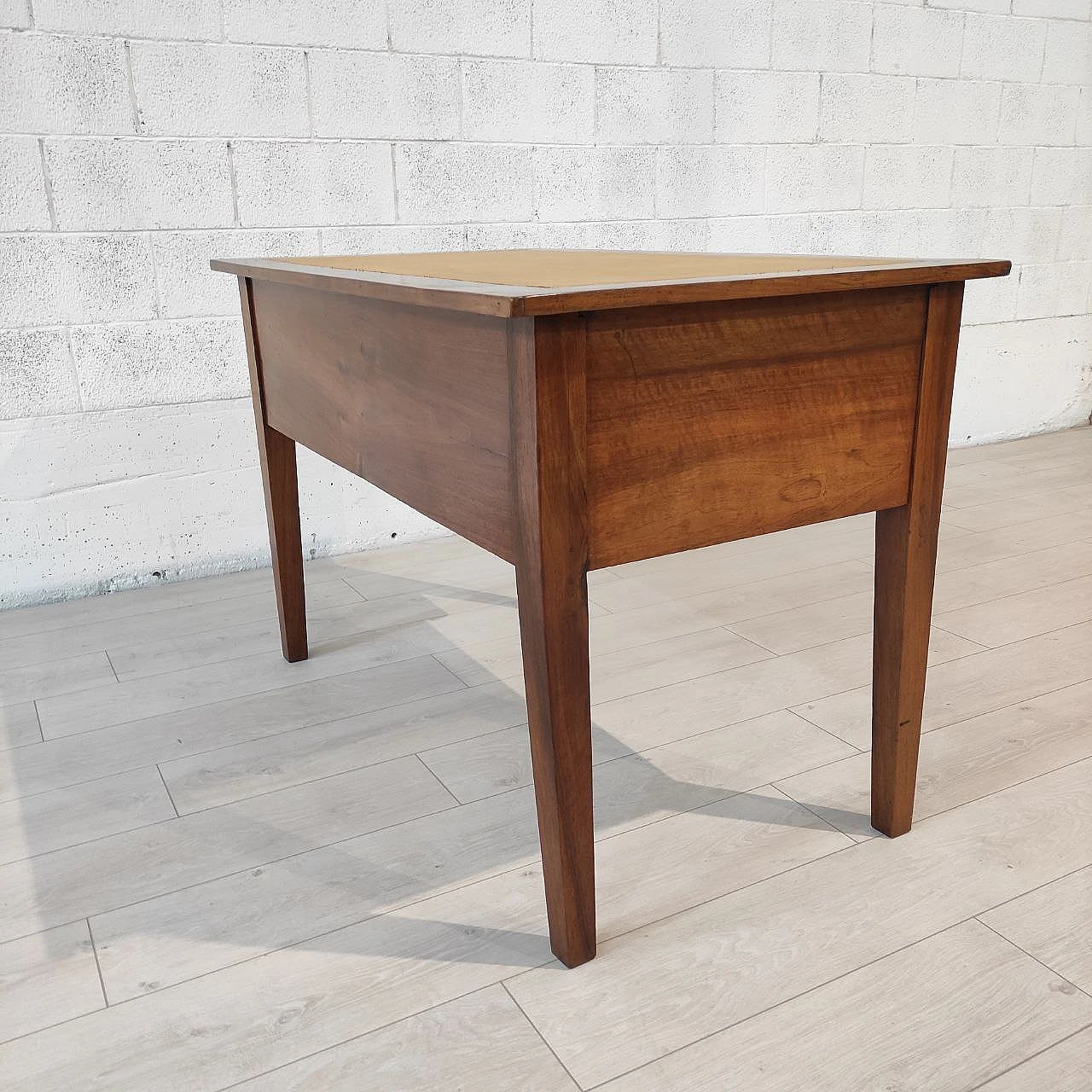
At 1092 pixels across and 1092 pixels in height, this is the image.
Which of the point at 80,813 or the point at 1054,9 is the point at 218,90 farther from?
the point at 1054,9

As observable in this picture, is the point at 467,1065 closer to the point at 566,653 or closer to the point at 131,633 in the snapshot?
the point at 566,653

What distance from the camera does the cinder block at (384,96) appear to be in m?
2.24

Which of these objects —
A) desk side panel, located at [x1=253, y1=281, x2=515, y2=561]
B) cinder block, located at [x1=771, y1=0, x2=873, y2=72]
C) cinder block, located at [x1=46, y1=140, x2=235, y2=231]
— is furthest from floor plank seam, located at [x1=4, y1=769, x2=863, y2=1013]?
cinder block, located at [x1=771, y1=0, x2=873, y2=72]

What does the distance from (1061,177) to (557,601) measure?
326 centimetres

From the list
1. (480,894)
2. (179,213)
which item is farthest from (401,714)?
(179,213)

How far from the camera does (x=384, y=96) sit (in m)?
2.29

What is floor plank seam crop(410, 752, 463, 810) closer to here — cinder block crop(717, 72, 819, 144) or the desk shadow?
the desk shadow

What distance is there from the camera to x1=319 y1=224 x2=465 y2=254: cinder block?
233 centimetres

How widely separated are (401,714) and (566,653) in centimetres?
73

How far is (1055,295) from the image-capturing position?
3504mm

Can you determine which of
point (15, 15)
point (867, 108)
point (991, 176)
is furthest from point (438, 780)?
point (991, 176)

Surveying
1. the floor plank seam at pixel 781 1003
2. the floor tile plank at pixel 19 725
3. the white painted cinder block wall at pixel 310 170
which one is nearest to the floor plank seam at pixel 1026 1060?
the floor plank seam at pixel 781 1003

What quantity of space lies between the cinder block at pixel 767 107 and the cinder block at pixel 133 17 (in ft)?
4.31

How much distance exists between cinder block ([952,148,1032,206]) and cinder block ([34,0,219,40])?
226cm
